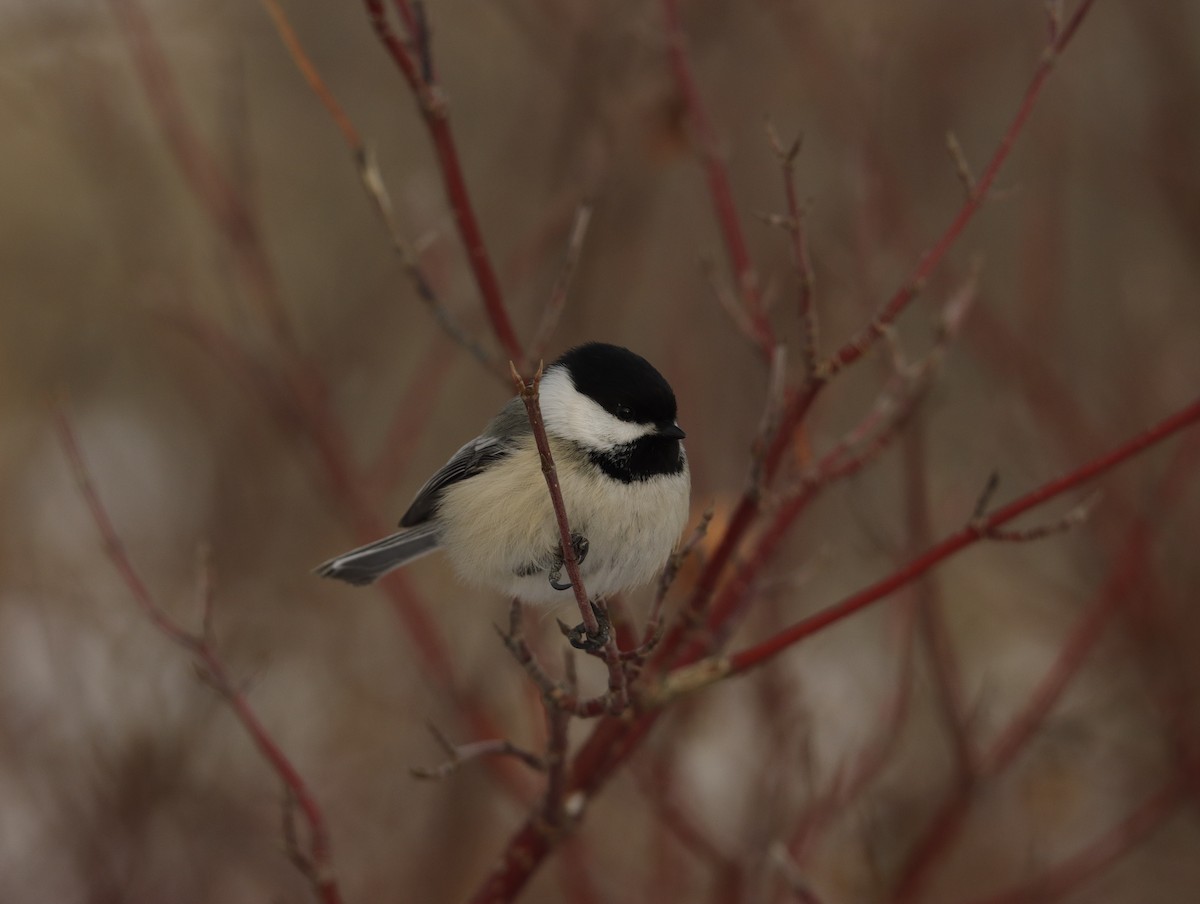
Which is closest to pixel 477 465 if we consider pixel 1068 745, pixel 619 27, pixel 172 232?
pixel 619 27

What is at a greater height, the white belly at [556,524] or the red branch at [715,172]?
the red branch at [715,172]

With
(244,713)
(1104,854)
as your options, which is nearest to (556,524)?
(244,713)

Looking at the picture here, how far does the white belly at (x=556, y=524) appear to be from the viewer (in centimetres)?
172

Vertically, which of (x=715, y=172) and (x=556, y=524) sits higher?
(x=715, y=172)

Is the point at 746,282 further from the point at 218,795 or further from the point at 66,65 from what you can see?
the point at 66,65

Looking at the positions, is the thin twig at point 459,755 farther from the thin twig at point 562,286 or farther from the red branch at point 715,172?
the red branch at point 715,172

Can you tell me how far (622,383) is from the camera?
152cm

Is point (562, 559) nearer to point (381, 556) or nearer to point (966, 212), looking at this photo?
point (381, 556)

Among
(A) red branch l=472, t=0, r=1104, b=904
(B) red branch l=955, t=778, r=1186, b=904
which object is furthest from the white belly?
(B) red branch l=955, t=778, r=1186, b=904

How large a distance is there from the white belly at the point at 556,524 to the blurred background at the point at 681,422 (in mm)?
278

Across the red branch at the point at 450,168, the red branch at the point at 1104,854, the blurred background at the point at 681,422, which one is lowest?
the red branch at the point at 1104,854

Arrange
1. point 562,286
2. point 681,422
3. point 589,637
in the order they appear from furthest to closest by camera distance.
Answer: point 681,422 → point 562,286 → point 589,637

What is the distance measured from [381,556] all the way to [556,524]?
1.30 feet

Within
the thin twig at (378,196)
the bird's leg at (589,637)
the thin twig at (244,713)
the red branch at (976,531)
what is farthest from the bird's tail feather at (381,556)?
the red branch at (976,531)
